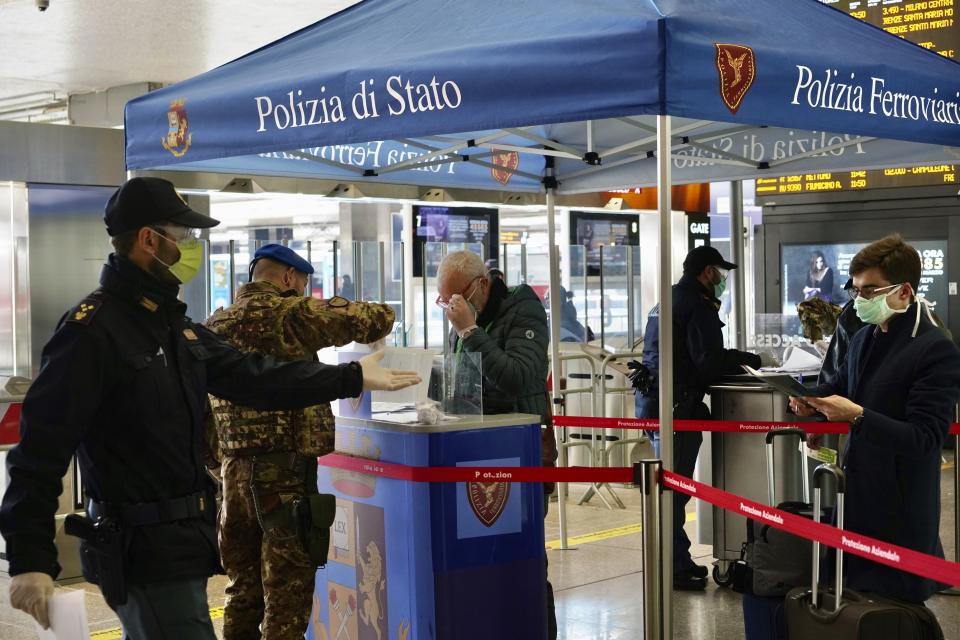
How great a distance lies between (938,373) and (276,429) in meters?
2.29

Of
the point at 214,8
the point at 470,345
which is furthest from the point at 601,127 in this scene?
the point at 214,8

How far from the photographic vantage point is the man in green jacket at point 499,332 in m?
4.71

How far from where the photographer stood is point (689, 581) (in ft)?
21.3

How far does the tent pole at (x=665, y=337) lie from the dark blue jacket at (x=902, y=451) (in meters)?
0.70

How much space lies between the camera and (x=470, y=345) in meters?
4.71

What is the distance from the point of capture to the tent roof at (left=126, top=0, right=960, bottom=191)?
3.49m

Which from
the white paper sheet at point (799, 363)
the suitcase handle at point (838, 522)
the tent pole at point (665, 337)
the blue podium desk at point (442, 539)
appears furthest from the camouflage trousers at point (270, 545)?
the white paper sheet at point (799, 363)

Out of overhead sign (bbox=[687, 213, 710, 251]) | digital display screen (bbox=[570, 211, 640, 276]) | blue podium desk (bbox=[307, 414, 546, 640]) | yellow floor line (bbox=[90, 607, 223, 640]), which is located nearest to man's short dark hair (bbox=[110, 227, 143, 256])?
blue podium desk (bbox=[307, 414, 546, 640])

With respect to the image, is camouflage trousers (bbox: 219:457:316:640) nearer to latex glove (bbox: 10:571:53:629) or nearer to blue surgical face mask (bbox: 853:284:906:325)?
latex glove (bbox: 10:571:53:629)

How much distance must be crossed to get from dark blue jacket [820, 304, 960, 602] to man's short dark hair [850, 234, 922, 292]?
0.14 meters

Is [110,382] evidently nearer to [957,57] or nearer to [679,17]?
[679,17]

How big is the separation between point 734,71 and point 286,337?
180 centimetres

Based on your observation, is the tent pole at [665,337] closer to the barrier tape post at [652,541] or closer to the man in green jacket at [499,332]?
the barrier tape post at [652,541]

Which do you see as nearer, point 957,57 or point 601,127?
point 601,127
